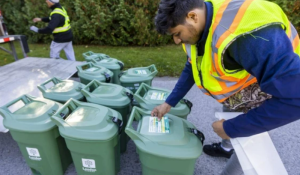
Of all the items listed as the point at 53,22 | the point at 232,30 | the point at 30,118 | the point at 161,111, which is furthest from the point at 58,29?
the point at 232,30

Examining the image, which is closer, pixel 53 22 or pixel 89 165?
pixel 89 165

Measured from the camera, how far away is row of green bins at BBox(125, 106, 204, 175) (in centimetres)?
125

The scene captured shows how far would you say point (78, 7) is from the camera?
6.09 meters

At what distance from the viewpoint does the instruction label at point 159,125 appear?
1.38 meters

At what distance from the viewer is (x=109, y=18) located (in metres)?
6.12

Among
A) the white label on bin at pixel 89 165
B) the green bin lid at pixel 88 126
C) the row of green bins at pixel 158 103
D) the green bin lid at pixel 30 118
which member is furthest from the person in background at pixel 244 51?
the green bin lid at pixel 30 118

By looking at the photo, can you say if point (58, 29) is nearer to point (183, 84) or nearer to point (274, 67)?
point (183, 84)

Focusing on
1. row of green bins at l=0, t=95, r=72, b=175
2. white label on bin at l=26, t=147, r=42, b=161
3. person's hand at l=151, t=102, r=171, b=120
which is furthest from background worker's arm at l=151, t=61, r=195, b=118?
white label on bin at l=26, t=147, r=42, b=161

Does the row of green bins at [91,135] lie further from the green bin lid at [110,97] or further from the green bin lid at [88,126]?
the green bin lid at [110,97]

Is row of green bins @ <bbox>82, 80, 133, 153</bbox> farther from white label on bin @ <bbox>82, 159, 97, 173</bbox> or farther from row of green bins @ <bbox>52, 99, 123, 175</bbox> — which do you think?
white label on bin @ <bbox>82, 159, 97, 173</bbox>

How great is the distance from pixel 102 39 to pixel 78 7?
4.14 ft

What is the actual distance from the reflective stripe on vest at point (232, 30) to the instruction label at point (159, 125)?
0.50 m

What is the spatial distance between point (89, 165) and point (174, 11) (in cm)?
139

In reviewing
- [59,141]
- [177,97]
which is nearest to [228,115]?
[177,97]
